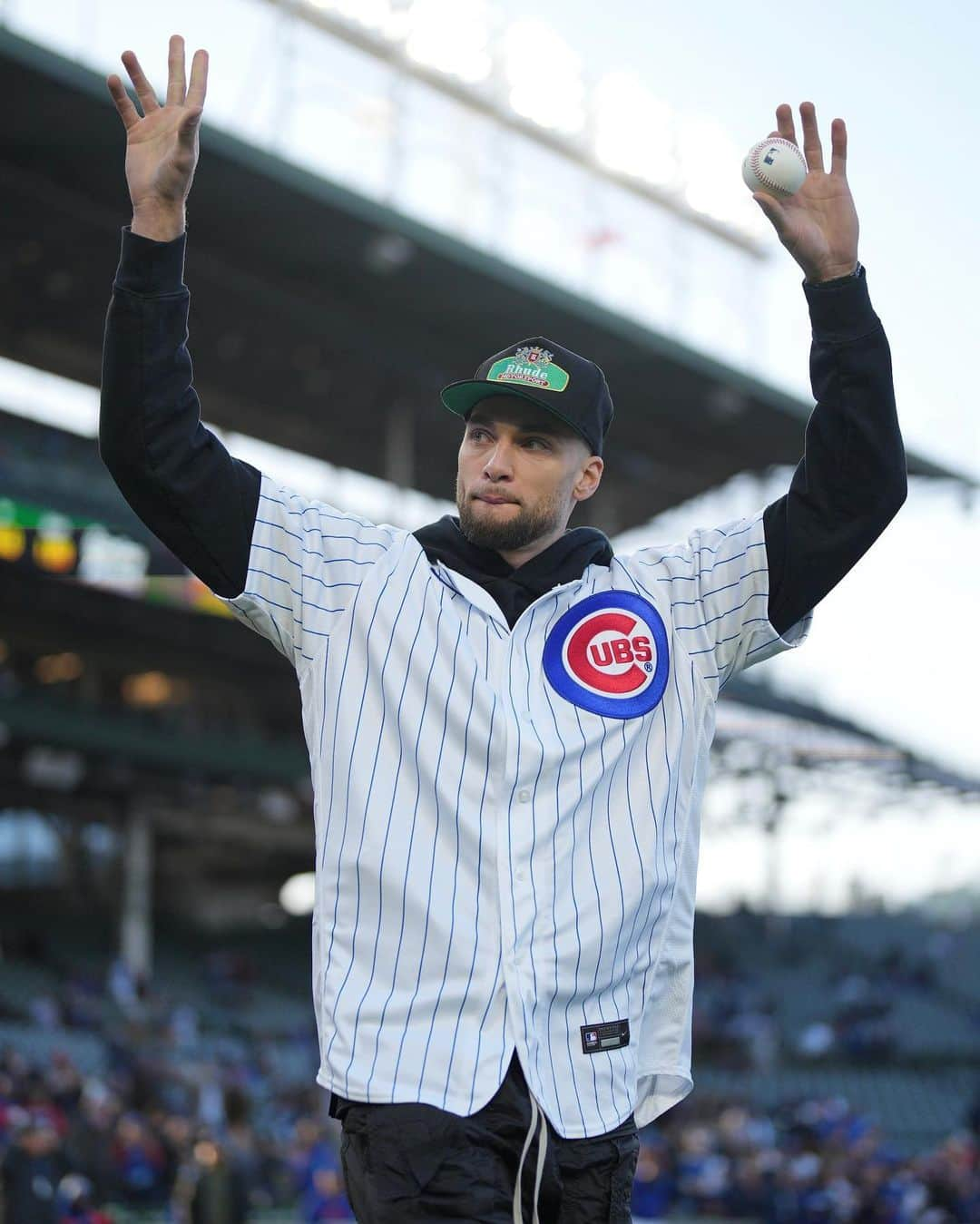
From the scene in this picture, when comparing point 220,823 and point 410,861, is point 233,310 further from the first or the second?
point 410,861

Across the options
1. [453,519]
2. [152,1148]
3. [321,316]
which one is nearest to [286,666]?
[321,316]

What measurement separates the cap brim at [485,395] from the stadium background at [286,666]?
39.5 feet

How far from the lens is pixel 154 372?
2.58 meters

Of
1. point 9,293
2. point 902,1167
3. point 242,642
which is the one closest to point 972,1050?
point 902,1167

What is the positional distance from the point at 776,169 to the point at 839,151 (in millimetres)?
144

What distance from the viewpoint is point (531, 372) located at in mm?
2746

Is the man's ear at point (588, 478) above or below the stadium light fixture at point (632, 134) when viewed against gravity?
below

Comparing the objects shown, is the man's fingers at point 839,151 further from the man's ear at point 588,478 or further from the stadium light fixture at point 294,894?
the stadium light fixture at point 294,894

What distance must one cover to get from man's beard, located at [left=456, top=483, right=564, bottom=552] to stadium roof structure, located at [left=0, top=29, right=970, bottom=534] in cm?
1786

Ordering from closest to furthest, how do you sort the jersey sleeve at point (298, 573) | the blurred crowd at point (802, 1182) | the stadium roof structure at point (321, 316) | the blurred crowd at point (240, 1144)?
the jersey sleeve at point (298, 573), the blurred crowd at point (240, 1144), the blurred crowd at point (802, 1182), the stadium roof structure at point (321, 316)

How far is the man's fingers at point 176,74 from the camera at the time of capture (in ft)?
9.05

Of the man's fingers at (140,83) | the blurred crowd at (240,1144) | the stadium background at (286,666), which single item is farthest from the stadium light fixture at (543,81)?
the man's fingers at (140,83)

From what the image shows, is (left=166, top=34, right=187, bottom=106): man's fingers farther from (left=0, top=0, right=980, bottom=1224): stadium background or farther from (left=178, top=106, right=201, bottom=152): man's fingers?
(left=0, top=0, right=980, bottom=1224): stadium background

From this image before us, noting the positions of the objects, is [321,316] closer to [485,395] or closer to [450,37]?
[450,37]
